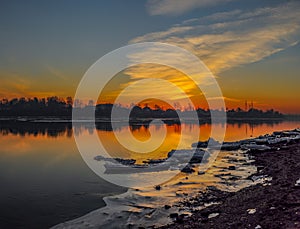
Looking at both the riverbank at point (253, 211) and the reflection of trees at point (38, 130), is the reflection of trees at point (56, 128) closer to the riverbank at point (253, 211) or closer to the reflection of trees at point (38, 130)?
the reflection of trees at point (38, 130)

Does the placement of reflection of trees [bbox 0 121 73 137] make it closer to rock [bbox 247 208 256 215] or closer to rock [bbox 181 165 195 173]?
rock [bbox 181 165 195 173]

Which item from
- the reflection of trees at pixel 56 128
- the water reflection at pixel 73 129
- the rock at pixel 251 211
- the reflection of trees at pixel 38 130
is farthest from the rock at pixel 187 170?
the reflection of trees at pixel 38 130

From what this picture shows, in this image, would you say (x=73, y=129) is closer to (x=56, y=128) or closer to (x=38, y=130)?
(x=56, y=128)

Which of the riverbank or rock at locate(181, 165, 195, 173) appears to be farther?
rock at locate(181, 165, 195, 173)

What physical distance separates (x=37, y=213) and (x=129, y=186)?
15.3ft

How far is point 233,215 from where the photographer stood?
784 cm

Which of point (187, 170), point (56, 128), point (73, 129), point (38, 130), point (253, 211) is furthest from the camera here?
point (56, 128)

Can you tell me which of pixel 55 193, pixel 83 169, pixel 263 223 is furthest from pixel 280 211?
pixel 83 169

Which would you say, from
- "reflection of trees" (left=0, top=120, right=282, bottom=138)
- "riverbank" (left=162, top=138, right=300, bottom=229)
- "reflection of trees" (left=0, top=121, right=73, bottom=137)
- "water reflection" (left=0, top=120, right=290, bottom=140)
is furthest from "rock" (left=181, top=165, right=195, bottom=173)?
"reflection of trees" (left=0, top=121, right=73, bottom=137)

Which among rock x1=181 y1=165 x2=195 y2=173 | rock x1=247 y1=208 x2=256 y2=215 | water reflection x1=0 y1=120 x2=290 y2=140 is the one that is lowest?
rock x1=181 y1=165 x2=195 y2=173

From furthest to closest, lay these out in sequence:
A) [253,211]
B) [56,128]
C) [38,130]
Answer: [56,128], [38,130], [253,211]

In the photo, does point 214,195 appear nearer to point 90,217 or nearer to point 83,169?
point 90,217

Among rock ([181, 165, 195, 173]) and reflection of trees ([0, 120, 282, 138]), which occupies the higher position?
reflection of trees ([0, 120, 282, 138])

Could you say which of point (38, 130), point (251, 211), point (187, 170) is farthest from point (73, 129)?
point (251, 211)
